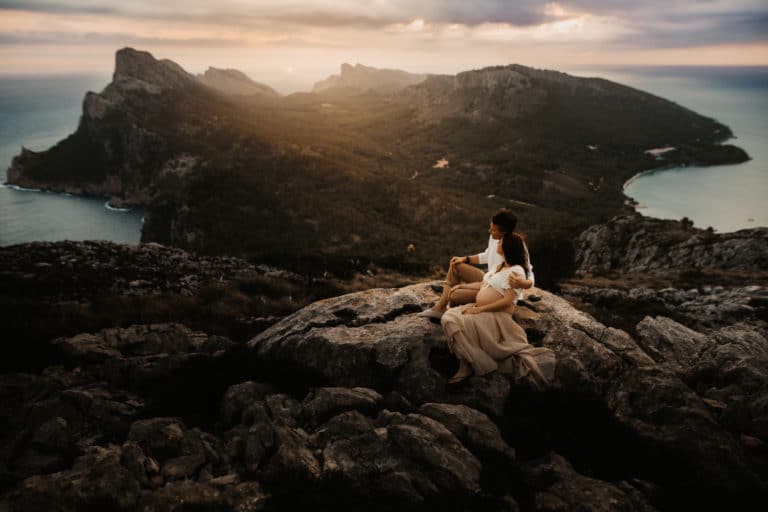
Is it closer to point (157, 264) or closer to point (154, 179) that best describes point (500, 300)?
point (157, 264)

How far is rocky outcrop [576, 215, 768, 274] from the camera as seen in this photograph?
3606 centimetres

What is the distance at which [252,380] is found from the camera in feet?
31.0

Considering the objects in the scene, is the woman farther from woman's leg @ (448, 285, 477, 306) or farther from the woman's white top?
woman's leg @ (448, 285, 477, 306)

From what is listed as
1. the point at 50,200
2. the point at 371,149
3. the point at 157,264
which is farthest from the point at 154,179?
the point at 157,264

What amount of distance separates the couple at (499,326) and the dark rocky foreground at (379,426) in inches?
15.3

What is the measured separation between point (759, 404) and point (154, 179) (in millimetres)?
176232

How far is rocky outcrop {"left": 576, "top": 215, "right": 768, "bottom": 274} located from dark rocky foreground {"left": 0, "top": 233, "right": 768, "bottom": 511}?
1279 inches

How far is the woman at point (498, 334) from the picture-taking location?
8.48 meters

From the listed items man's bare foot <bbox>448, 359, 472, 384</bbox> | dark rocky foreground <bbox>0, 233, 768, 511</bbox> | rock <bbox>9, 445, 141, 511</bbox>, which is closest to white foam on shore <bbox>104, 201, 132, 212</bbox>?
dark rocky foreground <bbox>0, 233, 768, 511</bbox>

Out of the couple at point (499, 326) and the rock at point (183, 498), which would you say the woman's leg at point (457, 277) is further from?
the rock at point (183, 498)

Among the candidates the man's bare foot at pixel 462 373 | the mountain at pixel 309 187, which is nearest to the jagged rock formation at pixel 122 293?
the mountain at pixel 309 187

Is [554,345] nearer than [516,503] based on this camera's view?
No

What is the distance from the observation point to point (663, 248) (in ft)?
137

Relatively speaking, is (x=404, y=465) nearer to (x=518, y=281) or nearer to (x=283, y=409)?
(x=283, y=409)
